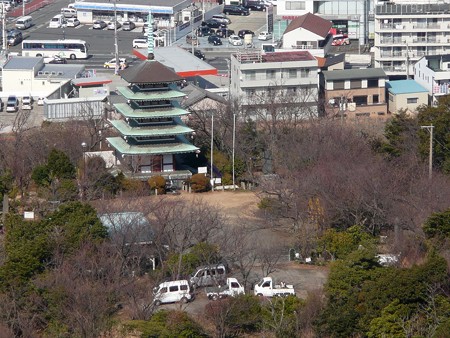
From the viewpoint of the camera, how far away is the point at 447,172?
31656 mm

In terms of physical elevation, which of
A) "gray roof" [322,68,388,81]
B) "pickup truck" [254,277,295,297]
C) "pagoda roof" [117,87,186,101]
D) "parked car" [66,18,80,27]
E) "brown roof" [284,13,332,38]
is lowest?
"pickup truck" [254,277,295,297]

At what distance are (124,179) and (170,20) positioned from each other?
24.2 meters

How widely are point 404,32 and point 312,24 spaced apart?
3.23m

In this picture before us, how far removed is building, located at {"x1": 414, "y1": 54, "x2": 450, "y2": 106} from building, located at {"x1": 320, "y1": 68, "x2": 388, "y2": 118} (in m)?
1.36

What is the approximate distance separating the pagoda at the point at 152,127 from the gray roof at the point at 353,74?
9.53 metres

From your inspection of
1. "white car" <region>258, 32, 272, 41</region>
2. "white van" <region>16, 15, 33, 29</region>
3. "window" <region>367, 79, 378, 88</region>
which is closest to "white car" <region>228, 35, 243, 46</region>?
"white car" <region>258, 32, 272, 41</region>

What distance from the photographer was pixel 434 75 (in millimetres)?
43094

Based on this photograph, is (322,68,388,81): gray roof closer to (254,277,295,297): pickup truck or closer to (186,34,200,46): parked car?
(186,34,200,46): parked car

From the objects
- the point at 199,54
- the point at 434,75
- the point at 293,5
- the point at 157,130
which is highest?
the point at 293,5

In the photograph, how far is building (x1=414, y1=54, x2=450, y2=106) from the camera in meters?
43.0

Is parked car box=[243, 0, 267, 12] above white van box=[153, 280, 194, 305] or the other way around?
above

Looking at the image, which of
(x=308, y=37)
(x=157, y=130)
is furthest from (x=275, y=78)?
(x=157, y=130)

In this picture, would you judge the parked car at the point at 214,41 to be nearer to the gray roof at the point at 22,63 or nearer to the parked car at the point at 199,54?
the parked car at the point at 199,54

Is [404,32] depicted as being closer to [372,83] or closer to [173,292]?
[372,83]
